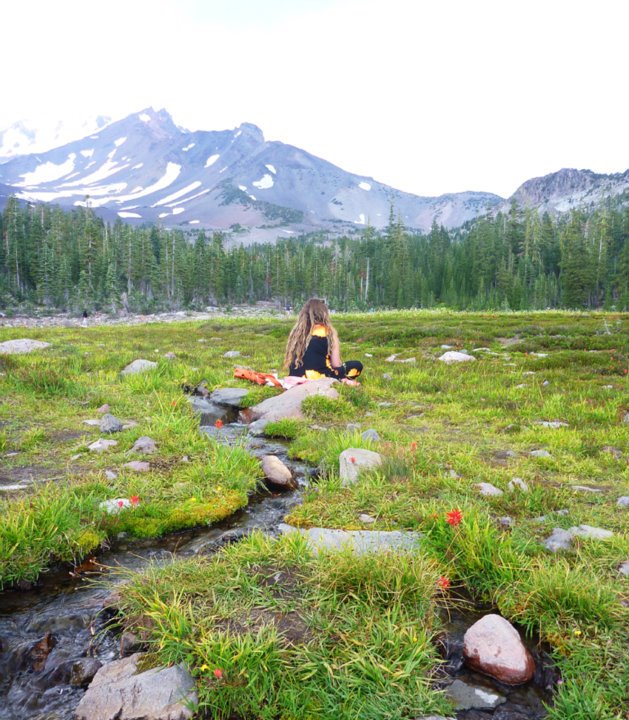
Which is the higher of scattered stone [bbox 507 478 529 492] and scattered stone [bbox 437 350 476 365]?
scattered stone [bbox 507 478 529 492]

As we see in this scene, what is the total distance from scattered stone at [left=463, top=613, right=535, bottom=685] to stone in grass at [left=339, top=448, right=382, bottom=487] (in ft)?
7.95

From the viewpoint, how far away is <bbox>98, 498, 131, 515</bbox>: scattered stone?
4.57 metres

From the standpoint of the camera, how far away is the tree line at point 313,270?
80938 millimetres

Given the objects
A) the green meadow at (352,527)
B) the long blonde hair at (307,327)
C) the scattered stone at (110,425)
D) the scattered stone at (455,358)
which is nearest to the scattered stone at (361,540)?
the green meadow at (352,527)

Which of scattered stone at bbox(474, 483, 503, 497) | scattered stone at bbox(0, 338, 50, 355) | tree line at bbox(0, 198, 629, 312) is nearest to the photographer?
scattered stone at bbox(474, 483, 503, 497)

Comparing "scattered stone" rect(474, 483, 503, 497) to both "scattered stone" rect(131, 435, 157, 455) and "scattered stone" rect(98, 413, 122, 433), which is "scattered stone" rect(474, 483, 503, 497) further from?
"scattered stone" rect(98, 413, 122, 433)

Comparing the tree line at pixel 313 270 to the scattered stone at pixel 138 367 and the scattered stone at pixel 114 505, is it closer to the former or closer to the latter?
the scattered stone at pixel 138 367

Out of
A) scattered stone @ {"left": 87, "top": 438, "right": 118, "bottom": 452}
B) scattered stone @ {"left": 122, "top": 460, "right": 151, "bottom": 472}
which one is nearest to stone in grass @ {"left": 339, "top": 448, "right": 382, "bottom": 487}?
scattered stone @ {"left": 122, "top": 460, "right": 151, "bottom": 472}

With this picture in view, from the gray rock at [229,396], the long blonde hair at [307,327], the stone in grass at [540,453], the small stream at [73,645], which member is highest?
the long blonde hair at [307,327]

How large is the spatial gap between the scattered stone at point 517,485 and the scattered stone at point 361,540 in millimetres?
1564

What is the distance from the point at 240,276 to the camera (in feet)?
363

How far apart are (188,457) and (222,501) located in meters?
1.36

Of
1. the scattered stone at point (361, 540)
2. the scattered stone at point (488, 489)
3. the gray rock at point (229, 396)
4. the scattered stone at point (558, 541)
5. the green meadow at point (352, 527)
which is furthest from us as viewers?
the gray rock at point (229, 396)

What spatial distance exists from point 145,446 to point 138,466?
676mm
